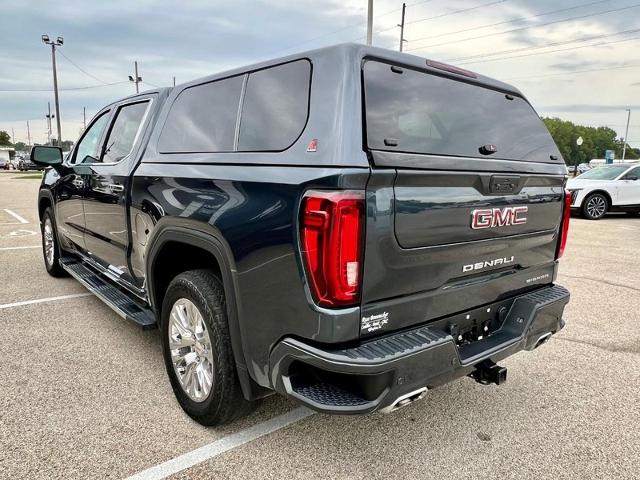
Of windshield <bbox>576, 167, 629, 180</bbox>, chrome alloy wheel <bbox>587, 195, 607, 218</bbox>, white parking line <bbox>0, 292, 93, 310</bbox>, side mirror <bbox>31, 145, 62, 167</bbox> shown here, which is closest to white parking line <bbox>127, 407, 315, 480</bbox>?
white parking line <bbox>0, 292, 93, 310</bbox>

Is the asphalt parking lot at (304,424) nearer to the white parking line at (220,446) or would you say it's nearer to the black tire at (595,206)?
the white parking line at (220,446)

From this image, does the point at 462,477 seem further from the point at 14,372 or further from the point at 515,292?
the point at 14,372

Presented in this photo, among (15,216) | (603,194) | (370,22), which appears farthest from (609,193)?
(15,216)

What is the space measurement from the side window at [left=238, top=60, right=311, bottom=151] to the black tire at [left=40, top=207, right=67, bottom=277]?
390 cm

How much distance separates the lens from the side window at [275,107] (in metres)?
2.22

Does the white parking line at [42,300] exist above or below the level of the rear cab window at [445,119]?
below

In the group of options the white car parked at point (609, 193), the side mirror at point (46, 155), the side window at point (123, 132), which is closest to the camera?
the side window at point (123, 132)

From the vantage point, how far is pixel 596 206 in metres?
13.3

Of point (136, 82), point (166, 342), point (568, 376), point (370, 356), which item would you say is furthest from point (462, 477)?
point (136, 82)

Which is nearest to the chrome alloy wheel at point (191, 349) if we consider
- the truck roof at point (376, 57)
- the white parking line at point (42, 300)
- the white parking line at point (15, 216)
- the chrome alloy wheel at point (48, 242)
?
the truck roof at point (376, 57)

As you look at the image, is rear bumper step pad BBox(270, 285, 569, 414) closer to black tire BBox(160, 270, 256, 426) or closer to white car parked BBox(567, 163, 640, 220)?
black tire BBox(160, 270, 256, 426)

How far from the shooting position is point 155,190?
3.03 metres

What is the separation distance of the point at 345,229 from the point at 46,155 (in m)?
4.09

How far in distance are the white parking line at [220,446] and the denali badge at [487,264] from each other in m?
1.27
